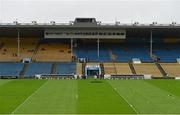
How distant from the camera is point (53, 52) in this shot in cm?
8138

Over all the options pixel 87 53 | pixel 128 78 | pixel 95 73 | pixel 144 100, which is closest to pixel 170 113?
pixel 144 100

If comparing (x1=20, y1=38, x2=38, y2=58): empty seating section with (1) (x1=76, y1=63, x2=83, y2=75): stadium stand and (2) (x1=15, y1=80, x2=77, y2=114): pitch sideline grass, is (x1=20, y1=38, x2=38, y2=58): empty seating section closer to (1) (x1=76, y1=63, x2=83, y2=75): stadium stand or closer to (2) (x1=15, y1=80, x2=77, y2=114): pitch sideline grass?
(1) (x1=76, y1=63, x2=83, y2=75): stadium stand

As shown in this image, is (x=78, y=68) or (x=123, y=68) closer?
(x=123, y=68)

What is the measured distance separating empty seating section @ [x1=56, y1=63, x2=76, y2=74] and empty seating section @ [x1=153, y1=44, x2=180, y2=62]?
635 inches

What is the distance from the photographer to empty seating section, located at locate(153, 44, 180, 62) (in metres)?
79.2

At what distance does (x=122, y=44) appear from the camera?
86.5 meters

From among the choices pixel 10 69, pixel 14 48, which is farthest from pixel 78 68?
pixel 14 48

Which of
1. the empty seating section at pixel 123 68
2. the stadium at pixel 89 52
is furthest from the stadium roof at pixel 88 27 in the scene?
the empty seating section at pixel 123 68

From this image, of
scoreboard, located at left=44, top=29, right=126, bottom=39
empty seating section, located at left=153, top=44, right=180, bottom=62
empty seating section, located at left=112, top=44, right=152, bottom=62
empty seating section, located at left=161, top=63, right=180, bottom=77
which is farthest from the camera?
scoreboard, located at left=44, top=29, right=126, bottom=39

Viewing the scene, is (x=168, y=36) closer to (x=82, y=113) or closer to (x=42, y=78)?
(x=42, y=78)

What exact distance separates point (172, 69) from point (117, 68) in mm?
8886

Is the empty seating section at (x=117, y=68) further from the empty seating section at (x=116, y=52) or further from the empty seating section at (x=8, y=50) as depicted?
the empty seating section at (x=8, y=50)

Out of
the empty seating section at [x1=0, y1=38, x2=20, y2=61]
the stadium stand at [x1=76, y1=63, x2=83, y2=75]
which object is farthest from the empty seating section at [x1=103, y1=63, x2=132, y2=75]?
the empty seating section at [x1=0, y1=38, x2=20, y2=61]

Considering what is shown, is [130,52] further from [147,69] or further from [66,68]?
[66,68]
